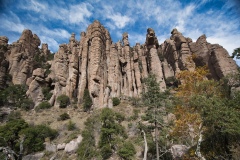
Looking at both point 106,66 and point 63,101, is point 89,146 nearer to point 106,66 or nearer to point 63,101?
point 63,101

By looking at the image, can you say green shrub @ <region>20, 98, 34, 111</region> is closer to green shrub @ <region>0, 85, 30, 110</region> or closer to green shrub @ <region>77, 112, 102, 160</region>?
green shrub @ <region>0, 85, 30, 110</region>

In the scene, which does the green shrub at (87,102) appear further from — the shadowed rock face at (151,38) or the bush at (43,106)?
the shadowed rock face at (151,38)

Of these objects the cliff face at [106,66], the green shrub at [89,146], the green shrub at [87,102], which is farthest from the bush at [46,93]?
the green shrub at [89,146]

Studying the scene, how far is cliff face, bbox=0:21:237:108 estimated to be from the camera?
3794 centimetres

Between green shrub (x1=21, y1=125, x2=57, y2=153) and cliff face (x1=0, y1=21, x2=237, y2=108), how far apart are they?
44.0 feet

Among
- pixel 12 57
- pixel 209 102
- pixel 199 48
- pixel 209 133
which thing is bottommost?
pixel 209 133

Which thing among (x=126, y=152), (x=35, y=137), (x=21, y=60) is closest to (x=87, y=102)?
(x=35, y=137)

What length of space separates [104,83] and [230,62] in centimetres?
3061

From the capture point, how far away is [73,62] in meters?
46.5

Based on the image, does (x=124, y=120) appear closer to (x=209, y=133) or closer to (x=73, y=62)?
(x=209, y=133)

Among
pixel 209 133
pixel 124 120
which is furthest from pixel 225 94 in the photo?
pixel 124 120

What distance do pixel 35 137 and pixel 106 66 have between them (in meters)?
28.4

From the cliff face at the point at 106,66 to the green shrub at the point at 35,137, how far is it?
13419mm

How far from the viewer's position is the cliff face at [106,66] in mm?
37938
